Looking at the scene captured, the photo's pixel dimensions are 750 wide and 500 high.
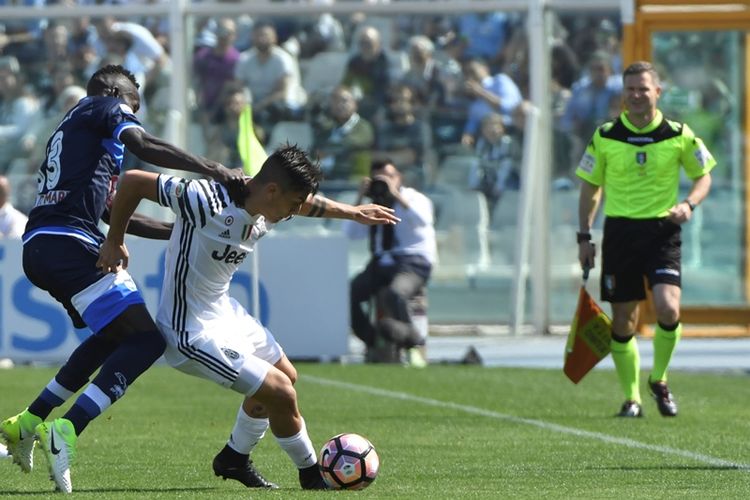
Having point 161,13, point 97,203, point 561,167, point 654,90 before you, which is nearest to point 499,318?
point 561,167

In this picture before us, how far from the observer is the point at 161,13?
19078mm

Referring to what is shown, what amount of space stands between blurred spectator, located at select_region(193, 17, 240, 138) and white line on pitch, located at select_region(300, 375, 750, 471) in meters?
6.21

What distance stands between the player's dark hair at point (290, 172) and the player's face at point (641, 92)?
4200mm

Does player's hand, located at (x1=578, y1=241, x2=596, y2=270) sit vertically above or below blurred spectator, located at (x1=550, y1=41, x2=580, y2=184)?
below

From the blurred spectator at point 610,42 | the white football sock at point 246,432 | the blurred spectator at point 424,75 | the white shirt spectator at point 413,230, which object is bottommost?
the white football sock at point 246,432

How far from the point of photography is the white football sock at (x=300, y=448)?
23.4ft

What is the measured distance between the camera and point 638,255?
34.8ft

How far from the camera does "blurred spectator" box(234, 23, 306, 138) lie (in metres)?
19.3

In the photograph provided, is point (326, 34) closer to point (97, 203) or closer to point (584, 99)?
point (584, 99)

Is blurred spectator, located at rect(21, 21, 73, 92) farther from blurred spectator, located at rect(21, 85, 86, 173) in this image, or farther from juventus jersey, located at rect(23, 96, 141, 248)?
juventus jersey, located at rect(23, 96, 141, 248)

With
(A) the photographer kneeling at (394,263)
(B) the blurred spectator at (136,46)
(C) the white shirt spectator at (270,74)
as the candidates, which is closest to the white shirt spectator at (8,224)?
(A) the photographer kneeling at (394,263)

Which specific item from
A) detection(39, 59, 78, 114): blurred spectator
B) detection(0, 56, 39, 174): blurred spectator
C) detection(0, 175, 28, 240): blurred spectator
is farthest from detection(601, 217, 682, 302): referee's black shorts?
detection(0, 56, 39, 174): blurred spectator

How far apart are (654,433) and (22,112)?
12.0 metres

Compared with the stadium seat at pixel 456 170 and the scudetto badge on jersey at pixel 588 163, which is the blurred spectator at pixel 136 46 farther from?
the scudetto badge on jersey at pixel 588 163
